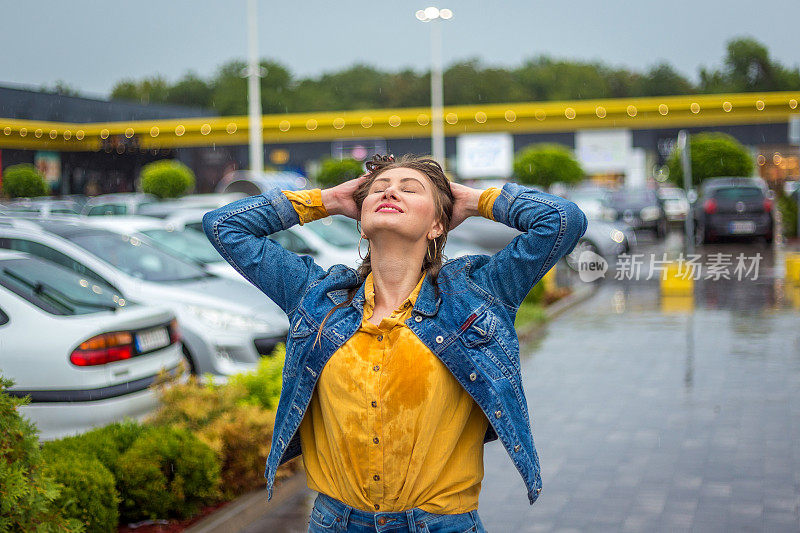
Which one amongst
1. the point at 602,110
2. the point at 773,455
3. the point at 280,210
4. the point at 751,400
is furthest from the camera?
the point at 602,110

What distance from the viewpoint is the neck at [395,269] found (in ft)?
8.78

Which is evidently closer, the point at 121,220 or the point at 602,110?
the point at 121,220

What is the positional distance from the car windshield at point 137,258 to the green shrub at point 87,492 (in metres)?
4.43

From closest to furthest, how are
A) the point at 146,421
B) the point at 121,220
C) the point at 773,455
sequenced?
the point at 146,421
the point at 773,455
the point at 121,220

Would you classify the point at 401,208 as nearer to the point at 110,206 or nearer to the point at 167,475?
the point at 167,475

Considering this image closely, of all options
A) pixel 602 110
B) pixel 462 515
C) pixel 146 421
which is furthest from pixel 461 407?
pixel 602 110

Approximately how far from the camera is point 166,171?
27.6 m

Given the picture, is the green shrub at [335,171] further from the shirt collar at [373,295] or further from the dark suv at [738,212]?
the shirt collar at [373,295]

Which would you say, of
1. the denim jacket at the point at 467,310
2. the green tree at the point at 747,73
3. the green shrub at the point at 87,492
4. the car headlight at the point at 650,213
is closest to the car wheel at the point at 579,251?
the car headlight at the point at 650,213

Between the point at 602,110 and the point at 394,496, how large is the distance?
42.3 m

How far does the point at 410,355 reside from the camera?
254 cm

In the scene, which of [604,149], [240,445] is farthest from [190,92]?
[240,445]

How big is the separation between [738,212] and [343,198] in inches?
934

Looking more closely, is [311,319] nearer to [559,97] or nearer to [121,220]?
[121,220]
